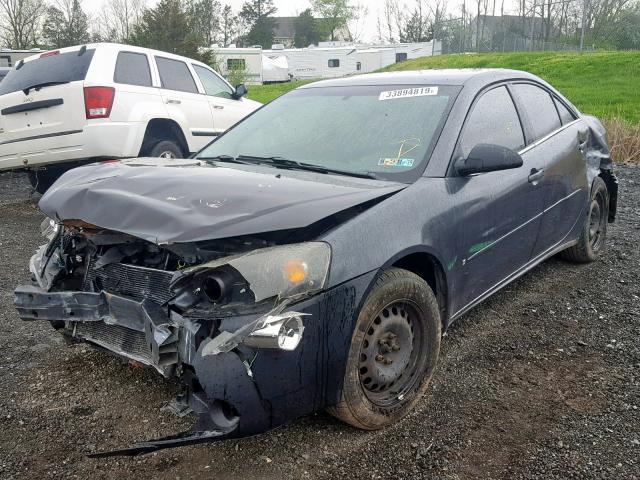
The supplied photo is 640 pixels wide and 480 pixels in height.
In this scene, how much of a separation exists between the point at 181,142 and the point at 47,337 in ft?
14.5

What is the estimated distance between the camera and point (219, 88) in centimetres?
866

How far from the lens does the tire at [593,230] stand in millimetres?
4879

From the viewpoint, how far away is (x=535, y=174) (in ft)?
12.3

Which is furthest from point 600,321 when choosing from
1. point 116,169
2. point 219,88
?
point 219,88

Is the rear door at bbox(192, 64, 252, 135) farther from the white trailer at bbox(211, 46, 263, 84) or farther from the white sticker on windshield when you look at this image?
the white trailer at bbox(211, 46, 263, 84)

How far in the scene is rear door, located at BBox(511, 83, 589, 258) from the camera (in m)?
3.97

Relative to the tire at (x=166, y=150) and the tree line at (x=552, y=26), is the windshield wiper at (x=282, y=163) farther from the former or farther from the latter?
the tree line at (x=552, y=26)

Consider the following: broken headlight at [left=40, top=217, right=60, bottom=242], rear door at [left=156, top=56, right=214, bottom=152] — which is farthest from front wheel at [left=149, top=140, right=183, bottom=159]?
broken headlight at [left=40, top=217, right=60, bottom=242]

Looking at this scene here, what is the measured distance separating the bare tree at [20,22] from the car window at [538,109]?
149 ft

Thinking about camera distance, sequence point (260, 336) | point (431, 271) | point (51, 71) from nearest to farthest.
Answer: point (260, 336), point (431, 271), point (51, 71)

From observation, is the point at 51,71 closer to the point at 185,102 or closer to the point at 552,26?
the point at 185,102

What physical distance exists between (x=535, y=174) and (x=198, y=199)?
2.30 m

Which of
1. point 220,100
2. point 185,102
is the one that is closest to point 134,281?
point 185,102

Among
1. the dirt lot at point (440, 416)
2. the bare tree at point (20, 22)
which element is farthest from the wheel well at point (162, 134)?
the bare tree at point (20, 22)
